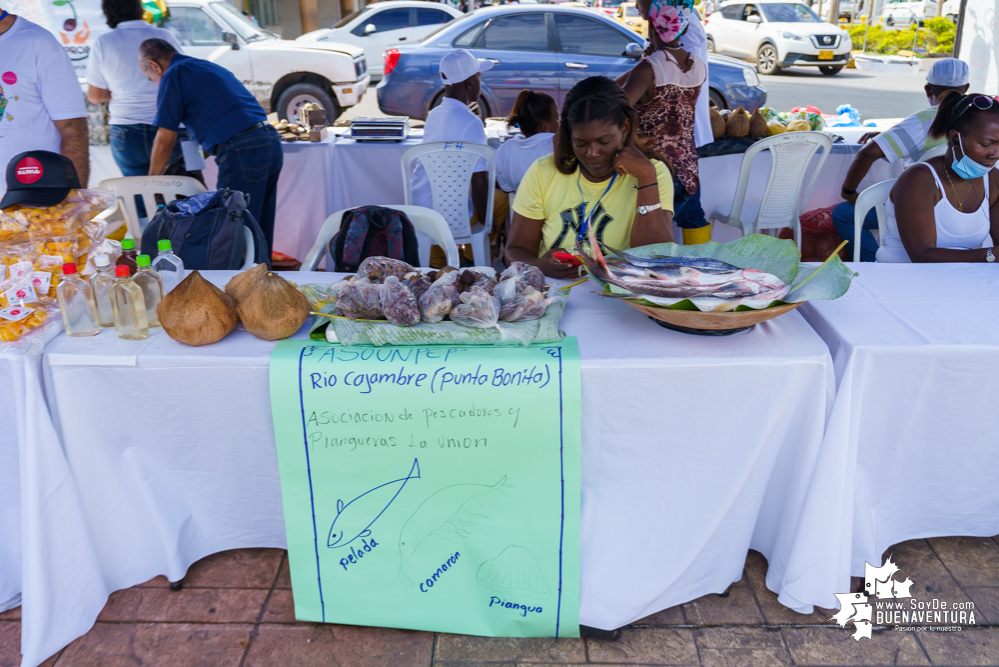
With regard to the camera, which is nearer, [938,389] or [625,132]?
[938,389]

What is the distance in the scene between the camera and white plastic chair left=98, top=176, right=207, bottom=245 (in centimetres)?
344

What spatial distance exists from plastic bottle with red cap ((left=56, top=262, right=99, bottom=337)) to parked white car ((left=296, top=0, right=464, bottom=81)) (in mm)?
9460

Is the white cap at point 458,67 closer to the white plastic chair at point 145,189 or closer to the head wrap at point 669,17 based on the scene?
the head wrap at point 669,17

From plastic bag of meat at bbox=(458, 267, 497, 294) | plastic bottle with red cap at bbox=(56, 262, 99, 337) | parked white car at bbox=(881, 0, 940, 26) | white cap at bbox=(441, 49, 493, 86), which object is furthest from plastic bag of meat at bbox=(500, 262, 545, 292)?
parked white car at bbox=(881, 0, 940, 26)

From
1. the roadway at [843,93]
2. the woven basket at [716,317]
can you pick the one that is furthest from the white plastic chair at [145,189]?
the roadway at [843,93]

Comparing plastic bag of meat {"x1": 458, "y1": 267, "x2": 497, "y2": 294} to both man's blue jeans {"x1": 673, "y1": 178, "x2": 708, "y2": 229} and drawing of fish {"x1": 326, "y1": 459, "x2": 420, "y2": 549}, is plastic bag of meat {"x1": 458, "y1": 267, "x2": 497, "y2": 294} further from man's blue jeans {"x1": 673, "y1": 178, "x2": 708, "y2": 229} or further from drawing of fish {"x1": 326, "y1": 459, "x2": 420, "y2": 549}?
man's blue jeans {"x1": 673, "y1": 178, "x2": 708, "y2": 229}

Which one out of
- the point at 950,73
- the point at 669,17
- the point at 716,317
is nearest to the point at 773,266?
the point at 716,317

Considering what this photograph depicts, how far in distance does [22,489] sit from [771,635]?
1.87 meters

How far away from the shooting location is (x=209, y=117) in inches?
132

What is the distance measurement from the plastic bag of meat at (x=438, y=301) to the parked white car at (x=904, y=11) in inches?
930

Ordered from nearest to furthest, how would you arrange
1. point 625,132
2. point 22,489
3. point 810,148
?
point 22,489 → point 625,132 → point 810,148

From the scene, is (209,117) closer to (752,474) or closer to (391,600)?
(391,600)

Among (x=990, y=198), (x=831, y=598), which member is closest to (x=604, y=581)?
(x=831, y=598)

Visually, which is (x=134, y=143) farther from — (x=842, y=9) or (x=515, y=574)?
(x=842, y=9)
